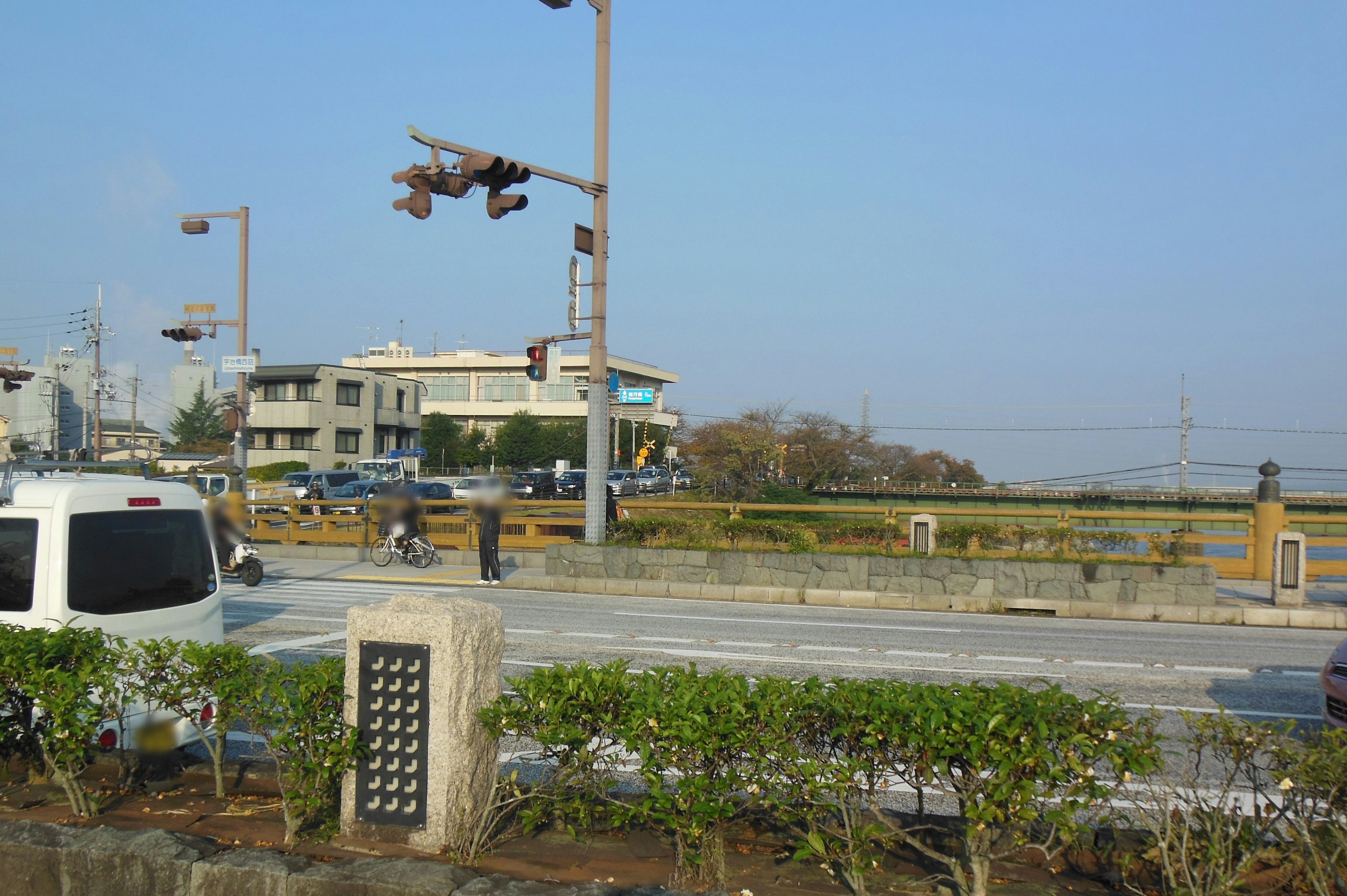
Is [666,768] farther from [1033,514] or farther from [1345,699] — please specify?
[1033,514]

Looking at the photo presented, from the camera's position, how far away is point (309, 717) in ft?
14.4

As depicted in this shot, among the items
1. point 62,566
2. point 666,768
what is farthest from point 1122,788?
point 62,566

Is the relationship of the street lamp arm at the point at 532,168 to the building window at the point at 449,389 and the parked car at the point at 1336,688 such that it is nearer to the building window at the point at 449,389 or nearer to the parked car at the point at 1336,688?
the parked car at the point at 1336,688

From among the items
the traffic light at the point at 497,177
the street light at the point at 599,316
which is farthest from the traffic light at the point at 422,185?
the street light at the point at 599,316

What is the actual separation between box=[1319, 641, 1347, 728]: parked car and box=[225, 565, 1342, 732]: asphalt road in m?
1.10

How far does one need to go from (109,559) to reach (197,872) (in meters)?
3.00

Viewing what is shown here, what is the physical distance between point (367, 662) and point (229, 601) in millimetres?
12771

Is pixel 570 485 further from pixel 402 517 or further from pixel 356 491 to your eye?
pixel 402 517

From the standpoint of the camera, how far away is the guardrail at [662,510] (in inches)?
688

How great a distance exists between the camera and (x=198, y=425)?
9088 cm

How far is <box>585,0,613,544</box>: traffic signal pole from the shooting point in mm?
17875

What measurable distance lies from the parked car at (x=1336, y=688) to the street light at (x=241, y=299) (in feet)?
79.1

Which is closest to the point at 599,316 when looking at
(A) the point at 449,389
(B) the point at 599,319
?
(B) the point at 599,319

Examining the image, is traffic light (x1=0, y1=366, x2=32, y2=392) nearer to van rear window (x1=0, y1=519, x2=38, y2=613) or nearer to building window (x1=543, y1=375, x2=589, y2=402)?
van rear window (x1=0, y1=519, x2=38, y2=613)
